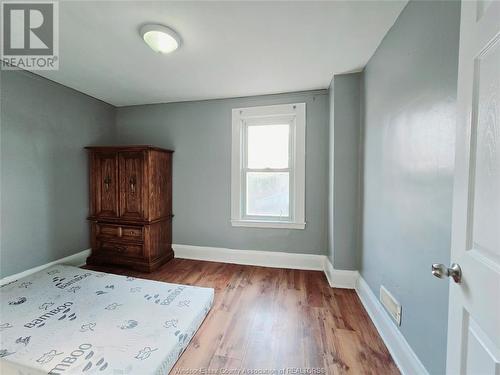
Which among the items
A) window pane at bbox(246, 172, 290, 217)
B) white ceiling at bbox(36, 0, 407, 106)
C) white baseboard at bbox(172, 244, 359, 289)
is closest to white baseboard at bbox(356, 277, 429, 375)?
white baseboard at bbox(172, 244, 359, 289)

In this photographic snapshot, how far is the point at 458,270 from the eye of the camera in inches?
27.3

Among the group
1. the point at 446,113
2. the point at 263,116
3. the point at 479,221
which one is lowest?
the point at 479,221

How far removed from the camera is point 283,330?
5.26ft

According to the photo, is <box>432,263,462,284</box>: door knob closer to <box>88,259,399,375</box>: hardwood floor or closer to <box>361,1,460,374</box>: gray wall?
<box>361,1,460,374</box>: gray wall

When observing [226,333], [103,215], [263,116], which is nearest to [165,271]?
[103,215]

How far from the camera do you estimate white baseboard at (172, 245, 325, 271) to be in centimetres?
269

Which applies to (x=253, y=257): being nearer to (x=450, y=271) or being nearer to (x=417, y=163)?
(x=417, y=163)

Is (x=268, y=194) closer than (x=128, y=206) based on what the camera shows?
No

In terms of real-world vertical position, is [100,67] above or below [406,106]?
above

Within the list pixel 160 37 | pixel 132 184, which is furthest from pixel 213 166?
pixel 160 37

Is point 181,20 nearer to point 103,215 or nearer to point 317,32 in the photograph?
point 317,32

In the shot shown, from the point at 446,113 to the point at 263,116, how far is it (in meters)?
2.05

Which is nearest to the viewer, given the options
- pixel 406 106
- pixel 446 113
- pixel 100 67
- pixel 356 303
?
pixel 446 113

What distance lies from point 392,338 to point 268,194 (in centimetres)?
189
